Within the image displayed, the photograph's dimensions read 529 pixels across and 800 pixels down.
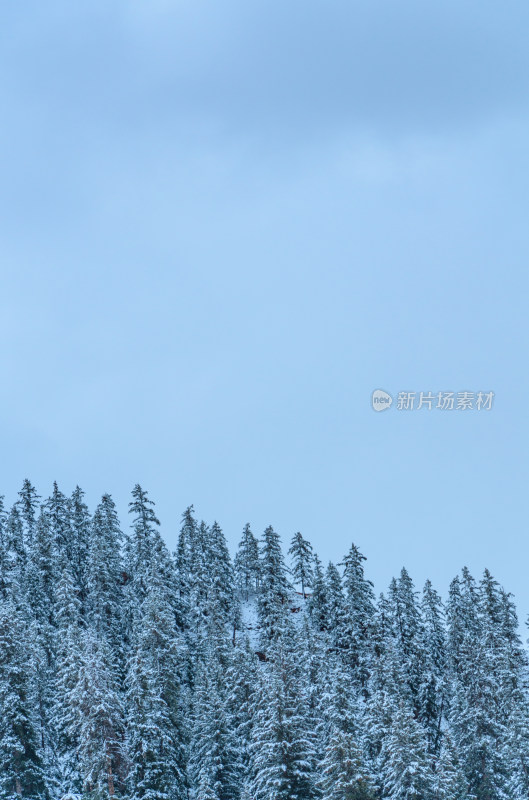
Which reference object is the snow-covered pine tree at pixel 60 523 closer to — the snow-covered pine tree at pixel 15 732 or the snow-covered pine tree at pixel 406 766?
the snow-covered pine tree at pixel 15 732

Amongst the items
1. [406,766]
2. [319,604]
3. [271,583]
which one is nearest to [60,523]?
[271,583]

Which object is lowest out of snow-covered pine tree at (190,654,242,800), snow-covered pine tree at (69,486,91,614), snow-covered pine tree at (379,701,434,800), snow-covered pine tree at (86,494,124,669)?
snow-covered pine tree at (379,701,434,800)

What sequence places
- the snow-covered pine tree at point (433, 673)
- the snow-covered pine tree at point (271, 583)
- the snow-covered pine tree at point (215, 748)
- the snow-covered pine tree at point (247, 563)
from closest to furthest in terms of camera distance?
the snow-covered pine tree at point (215, 748), the snow-covered pine tree at point (433, 673), the snow-covered pine tree at point (271, 583), the snow-covered pine tree at point (247, 563)

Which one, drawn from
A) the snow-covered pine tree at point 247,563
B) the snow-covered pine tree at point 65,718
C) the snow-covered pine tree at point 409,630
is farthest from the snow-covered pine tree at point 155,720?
the snow-covered pine tree at point 247,563

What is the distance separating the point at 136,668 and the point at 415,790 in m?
20.4

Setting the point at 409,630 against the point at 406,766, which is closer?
the point at 406,766

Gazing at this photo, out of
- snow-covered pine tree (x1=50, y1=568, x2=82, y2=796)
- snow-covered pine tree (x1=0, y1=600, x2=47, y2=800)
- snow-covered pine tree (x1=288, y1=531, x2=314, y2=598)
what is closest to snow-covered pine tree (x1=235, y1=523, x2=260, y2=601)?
snow-covered pine tree (x1=288, y1=531, x2=314, y2=598)

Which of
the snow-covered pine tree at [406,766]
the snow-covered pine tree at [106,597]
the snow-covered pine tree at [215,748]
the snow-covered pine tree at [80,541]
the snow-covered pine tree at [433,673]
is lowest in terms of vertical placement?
the snow-covered pine tree at [406,766]

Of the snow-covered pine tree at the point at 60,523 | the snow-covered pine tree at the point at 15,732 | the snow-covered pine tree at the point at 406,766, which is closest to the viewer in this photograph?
the snow-covered pine tree at the point at 406,766

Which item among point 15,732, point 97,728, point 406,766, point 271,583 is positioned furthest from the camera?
point 271,583

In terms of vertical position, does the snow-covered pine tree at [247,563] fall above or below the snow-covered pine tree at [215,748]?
above

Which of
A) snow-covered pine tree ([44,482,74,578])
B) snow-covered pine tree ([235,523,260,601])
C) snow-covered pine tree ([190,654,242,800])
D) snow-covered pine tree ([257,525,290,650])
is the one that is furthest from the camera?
snow-covered pine tree ([235,523,260,601])

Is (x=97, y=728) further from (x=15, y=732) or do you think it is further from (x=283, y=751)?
(x=283, y=751)

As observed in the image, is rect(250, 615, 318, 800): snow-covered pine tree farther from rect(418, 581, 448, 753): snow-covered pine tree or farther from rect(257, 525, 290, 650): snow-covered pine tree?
rect(257, 525, 290, 650): snow-covered pine tree
